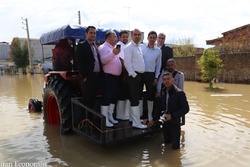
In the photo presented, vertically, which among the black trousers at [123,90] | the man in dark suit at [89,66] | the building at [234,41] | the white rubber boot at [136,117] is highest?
the building at [234,41]

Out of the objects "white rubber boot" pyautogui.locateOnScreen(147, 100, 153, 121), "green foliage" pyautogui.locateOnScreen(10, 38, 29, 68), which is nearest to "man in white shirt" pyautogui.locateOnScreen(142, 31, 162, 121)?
"white rubber boot" pyautogui.locateOnScreen(147, 100, 153, 121)

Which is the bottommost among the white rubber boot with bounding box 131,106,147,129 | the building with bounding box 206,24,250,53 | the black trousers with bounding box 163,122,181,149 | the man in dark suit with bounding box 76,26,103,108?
the black trousers with bounding box 163,122,181,149

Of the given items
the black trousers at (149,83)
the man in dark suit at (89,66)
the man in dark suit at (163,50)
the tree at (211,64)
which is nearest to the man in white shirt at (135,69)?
the black trousers at (149,83)

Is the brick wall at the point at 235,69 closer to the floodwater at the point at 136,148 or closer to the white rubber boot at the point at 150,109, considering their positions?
the floodwater at the point at 136,148

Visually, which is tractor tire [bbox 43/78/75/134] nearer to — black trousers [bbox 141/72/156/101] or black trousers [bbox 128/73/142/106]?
black trousers [bbox 128/73/142/106]

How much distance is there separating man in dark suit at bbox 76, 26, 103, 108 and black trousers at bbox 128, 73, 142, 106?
0.57m

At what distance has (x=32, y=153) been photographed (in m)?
4.50

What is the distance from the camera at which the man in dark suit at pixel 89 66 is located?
4406mm

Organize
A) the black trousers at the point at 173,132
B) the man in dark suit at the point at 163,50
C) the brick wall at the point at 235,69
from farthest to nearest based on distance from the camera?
the brick wall at the point at 235,69, the man in dark suit at the point at 163,50, the black trousers at the point at 173,132

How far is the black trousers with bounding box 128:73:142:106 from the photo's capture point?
4.55 m

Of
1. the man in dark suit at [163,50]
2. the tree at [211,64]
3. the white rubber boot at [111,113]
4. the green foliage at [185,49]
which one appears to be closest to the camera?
the white rubber boot at [111,113]

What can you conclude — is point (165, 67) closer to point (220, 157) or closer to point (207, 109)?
point (220, 157)

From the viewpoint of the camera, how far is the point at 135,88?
4.59 meters

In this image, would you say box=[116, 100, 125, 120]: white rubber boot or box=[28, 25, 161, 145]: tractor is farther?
box=[116, 100, 125, 120]: white rubber boot
